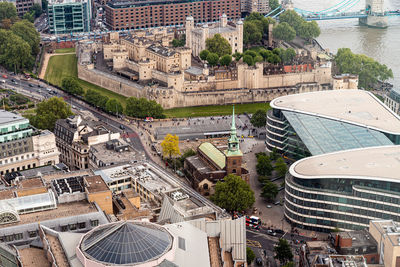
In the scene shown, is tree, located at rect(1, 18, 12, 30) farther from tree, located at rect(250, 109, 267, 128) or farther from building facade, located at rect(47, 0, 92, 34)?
tree, located at rect(250, 109, 267, 128)

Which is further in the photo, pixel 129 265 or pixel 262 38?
pixel 262 38

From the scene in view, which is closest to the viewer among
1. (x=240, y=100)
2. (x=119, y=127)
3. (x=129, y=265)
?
(x=129, y=265)

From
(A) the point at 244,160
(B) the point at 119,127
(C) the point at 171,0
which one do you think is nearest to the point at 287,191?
(A) the point at 244,160

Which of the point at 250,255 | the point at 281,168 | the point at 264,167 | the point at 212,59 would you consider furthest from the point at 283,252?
the point at 212,59

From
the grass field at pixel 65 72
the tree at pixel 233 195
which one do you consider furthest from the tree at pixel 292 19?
the tree at pixel 233 195

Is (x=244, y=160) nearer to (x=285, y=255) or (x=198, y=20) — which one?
(x=285, y=255)

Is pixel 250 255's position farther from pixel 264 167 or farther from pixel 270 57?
pixel 270 57
